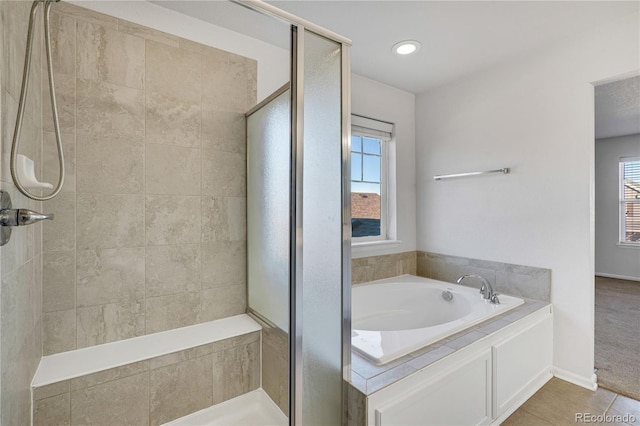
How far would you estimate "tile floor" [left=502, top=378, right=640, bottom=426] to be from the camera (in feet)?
5.47

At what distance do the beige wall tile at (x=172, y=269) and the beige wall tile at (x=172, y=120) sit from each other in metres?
0.64

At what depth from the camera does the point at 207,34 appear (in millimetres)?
1881

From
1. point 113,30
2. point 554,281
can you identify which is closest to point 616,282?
point 554,281

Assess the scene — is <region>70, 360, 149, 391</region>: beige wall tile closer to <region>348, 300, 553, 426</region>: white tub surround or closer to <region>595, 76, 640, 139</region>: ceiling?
<region>348, 300, 553, 426</region>: white tub surround

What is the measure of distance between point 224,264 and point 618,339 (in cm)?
339

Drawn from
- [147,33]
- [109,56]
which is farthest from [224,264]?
[147,33]

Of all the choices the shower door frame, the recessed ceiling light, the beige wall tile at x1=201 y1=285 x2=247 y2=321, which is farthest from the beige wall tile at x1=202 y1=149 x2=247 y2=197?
the recessed ceiling light

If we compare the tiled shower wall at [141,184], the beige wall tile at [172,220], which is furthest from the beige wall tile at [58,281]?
the beige wall tile at [172,220]

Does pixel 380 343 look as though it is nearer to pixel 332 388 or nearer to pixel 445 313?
pixel 332 388

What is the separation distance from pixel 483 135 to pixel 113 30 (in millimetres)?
2693

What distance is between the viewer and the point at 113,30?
1589mm

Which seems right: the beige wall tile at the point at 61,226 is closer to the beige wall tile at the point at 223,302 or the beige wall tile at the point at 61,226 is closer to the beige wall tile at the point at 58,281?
the beige wall tile at the point at 58,281

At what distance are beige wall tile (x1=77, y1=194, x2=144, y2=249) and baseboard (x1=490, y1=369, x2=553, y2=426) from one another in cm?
228

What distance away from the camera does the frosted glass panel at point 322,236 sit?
1.22 m
